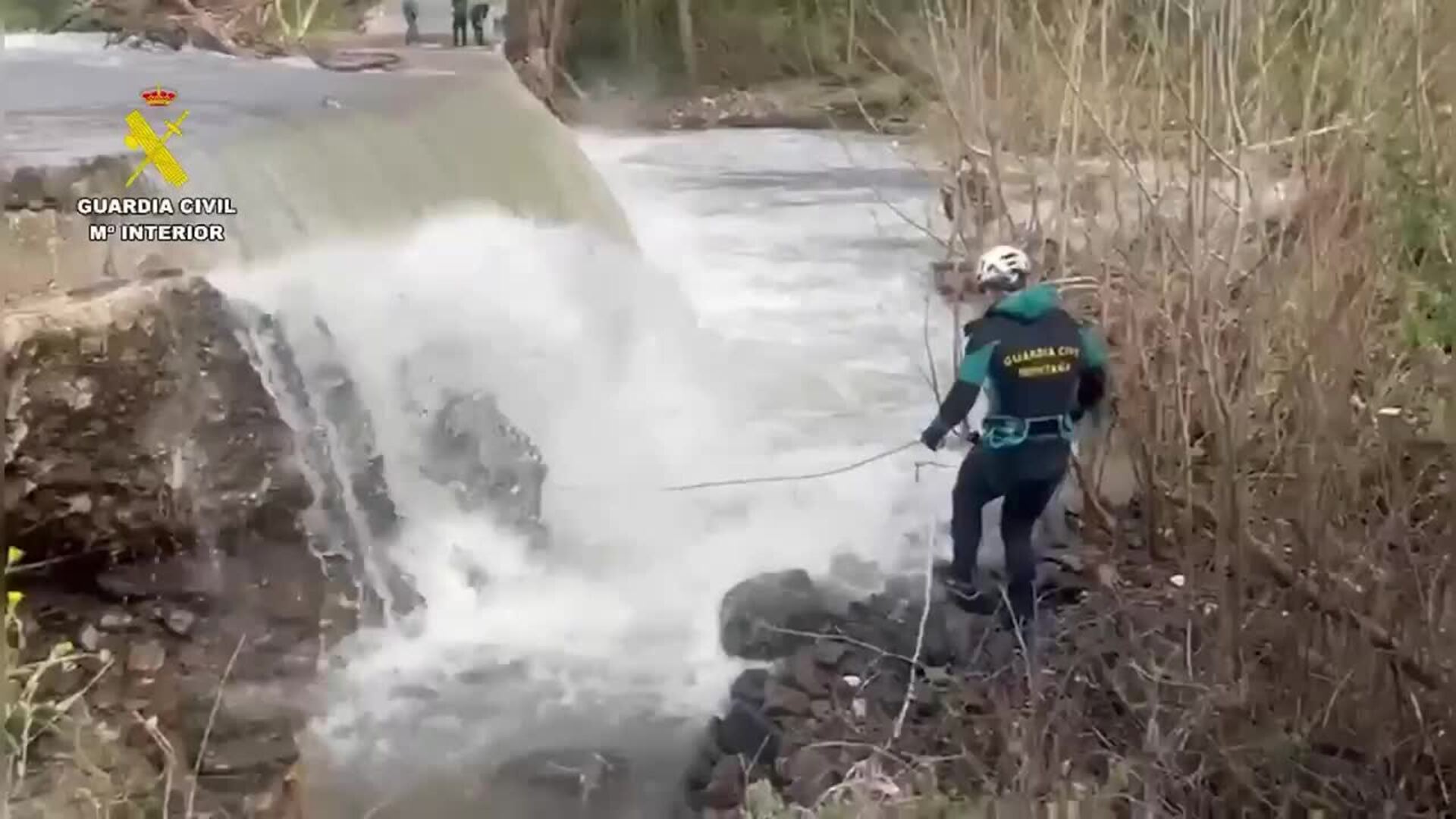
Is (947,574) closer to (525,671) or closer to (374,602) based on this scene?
(525,671)

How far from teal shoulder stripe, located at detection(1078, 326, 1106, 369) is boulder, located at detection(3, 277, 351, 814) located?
22.4 inches

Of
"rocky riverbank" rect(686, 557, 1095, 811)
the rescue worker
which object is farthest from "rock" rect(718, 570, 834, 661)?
the rescue worker

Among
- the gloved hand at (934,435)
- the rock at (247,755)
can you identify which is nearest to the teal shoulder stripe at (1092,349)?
the gloved hand at (934,435)

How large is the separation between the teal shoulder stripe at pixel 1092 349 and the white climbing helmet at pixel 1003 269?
56mm

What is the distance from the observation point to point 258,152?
3.18ft

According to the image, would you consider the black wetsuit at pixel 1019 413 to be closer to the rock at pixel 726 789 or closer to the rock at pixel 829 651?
the rock at pixel 829 651

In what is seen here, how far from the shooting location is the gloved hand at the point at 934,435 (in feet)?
3.20

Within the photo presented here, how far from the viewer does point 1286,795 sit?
3.12ft

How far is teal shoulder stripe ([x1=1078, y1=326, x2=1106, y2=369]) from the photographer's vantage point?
3.17ft

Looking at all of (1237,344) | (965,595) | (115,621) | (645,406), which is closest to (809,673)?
(965,595)

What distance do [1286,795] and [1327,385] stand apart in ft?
0.95

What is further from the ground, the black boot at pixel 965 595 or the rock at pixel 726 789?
the black boot at pixel 965 595

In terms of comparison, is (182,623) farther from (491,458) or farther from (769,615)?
(769,615)

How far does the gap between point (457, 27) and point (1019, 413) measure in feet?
1.60
